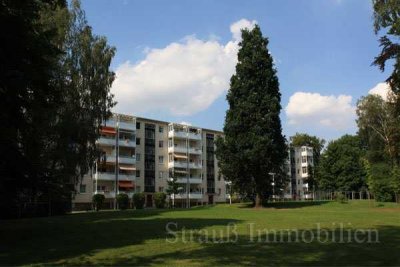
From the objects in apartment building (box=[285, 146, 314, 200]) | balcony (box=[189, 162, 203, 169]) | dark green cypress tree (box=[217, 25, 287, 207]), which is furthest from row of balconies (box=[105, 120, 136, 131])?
apartment building (box=[285, 146, 314, 200])

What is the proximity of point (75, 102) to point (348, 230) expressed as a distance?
2898cm

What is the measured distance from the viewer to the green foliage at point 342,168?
97.2 metres

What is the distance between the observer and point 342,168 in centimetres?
9750

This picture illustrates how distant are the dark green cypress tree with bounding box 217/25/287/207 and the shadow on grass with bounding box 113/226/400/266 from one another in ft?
112

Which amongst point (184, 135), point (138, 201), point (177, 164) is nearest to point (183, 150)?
point (184, 135)

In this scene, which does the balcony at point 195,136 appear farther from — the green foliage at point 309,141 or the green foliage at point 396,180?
the green foliage at point 396,180

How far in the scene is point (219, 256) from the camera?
1250 centimetres

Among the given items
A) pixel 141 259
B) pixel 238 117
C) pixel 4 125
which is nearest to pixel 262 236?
pixel 141 259

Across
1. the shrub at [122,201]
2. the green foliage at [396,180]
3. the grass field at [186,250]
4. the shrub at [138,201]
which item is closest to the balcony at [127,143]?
the shrub at [138,201]

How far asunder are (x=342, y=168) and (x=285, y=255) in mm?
88852

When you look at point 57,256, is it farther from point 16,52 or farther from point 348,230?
point 348,230

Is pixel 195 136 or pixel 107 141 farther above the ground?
pixel 195 136

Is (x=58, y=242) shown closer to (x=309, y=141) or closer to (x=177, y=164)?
(x=177, y=164)

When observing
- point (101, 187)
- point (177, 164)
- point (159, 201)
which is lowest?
point (159, 201)
